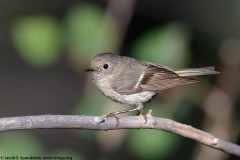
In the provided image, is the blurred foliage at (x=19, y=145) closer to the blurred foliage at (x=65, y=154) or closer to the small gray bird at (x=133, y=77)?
the blurred foliage at (x=65, y=154)

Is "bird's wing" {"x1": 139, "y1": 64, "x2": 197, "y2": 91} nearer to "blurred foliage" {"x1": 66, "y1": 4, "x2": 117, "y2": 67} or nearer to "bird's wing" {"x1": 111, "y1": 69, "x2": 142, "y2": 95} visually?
"bird's wing" {"x1": 111, "y1": 69, "x2": 142, "y2": 95}

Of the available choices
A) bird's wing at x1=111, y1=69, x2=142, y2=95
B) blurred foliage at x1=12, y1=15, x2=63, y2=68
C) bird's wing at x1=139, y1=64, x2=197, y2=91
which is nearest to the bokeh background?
blurred foliage at x1=12, y1=15, x2=63, y2=68

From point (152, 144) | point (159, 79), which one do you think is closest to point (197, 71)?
point (159, 79)

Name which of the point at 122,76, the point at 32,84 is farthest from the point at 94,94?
the point at 32,84

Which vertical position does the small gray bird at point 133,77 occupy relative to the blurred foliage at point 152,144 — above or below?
above

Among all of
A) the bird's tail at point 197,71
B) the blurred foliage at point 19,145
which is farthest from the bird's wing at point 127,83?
the blurred foliage at point 19,145
